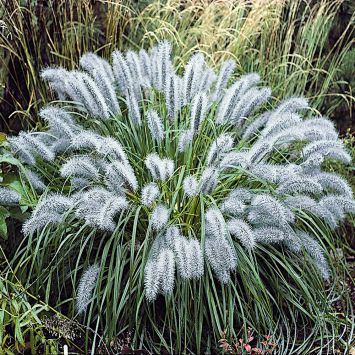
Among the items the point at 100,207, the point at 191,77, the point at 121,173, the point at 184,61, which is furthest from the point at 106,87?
the point at 184,61

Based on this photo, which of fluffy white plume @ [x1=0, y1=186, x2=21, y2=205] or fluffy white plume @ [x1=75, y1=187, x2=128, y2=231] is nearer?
fluffy white plume @ [x1=75, y1=187, x2=128, y2=231]

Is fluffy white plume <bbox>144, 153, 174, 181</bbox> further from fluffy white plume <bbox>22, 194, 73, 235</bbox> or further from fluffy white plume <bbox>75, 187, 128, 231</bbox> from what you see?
fluffy white plume <bbox>22, 194, 73, 235</bbox>

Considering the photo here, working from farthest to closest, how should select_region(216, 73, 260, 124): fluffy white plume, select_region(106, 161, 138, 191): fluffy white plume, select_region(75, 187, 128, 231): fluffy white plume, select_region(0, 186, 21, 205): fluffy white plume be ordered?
select_region(216, 73, 260, 124): fluffy white plume < select_region(0, 186, 21, 205): fluffy white plume < select_region(106, 161, 138, 191): fluffy white plume < select_region(75, 187, 128, 231): fluffy white plume

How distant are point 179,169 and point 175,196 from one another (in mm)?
413

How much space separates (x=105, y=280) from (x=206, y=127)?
115 centimetres

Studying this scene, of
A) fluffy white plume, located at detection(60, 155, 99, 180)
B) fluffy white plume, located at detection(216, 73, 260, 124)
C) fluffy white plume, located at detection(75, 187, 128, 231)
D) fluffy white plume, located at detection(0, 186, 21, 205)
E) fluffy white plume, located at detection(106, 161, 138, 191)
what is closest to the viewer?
fluffy white plume, located at detection(75, 187, 128, 231)

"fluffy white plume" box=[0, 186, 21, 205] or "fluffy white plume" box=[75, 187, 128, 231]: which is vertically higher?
"fluffy white plume" box=[75, 187, 128, 231]

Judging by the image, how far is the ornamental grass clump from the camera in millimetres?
3299

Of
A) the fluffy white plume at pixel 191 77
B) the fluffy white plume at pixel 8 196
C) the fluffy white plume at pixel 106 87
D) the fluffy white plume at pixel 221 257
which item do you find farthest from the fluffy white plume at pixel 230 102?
the fluffy white plume at pixel 8 196

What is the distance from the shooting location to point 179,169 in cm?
386

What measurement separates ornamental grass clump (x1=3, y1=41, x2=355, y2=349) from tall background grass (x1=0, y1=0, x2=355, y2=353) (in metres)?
0.03

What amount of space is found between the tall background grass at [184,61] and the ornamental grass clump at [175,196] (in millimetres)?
34

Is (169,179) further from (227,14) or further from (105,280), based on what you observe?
(227,14)

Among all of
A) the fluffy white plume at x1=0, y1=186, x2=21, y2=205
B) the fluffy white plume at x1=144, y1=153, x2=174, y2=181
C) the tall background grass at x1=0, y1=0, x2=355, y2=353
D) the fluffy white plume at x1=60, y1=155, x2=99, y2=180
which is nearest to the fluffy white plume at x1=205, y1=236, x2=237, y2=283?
the tall background grass at x1=0, y1=0, x2=355, y2=353
